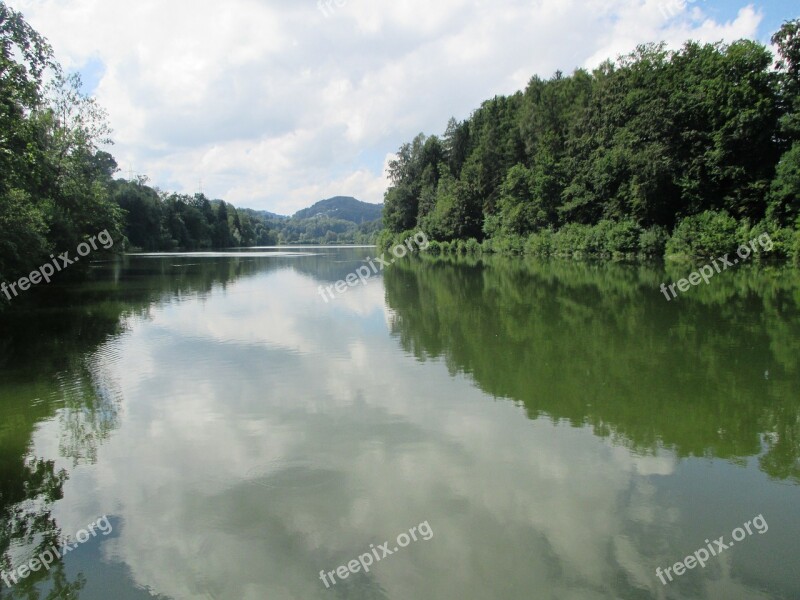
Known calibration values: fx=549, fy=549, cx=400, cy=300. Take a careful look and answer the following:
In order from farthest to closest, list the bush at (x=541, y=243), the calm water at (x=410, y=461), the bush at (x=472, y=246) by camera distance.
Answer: the bush at (x=472, y=246) → the bush at (x=541, y=243) → the calm water at (x=410, y=461)

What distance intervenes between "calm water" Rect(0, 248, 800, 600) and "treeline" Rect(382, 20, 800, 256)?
88.5 ft

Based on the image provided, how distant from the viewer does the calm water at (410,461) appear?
4418 mm

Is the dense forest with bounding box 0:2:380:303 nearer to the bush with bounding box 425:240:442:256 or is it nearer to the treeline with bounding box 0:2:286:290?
the treeline with bounding box 0:2:286:290

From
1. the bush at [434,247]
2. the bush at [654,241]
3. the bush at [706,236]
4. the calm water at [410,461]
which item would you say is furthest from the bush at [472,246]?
the calm water at [410,461]

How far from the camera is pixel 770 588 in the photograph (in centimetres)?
408

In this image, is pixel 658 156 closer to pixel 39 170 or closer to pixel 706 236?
pixel 706 236

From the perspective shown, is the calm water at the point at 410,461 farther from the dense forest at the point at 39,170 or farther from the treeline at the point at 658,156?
the treeline at the point at 658,156

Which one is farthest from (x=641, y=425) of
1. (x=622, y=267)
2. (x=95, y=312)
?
(x=622, y=267)

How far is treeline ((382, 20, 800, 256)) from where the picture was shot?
118 ft

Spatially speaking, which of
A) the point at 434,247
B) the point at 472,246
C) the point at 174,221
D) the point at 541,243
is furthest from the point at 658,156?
the point at 174,221

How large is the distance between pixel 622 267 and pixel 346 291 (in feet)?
60.6

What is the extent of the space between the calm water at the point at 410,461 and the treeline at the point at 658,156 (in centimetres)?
2698

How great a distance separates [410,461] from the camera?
251 inches

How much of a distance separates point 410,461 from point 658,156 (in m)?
41.3
